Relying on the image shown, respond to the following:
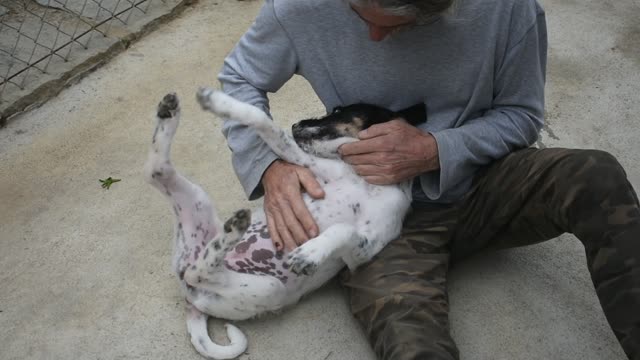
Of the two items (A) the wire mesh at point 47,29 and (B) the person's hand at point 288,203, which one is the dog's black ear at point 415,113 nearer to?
(B) the person's hand at point 288,203

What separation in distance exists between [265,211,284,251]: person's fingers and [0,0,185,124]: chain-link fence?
1808mm

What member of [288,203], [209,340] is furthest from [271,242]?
[209,340]

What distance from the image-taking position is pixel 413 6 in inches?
69.6

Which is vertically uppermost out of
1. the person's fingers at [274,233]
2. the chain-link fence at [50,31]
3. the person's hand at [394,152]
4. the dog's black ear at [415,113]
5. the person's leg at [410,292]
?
the dog's black ear at [415,113]

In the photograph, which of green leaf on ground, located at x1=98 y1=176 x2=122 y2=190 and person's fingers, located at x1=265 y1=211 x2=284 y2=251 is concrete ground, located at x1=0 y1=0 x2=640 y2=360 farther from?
person's fingers, located at x1=265 y1=211 x2=284 y2=251

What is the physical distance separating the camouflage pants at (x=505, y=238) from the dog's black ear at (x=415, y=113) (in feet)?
0.95

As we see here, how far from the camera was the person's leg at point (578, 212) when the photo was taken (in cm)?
172

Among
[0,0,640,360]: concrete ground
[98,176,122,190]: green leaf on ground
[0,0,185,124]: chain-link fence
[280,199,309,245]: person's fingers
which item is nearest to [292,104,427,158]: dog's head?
[280,199,309,245]: person's fingers

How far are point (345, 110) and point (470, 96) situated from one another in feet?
1.38

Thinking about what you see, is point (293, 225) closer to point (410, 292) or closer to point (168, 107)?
point (410, 292)

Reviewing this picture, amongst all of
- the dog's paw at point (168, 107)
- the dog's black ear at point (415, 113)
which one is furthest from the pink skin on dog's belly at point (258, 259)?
the dog's black ear at point (415, 113)

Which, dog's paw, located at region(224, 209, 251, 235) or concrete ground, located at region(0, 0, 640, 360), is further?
concrete ground, located at region(0, 0, 640, 360)

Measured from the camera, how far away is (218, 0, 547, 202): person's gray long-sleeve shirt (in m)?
1.99

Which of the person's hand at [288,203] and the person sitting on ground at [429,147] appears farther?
the person's hand at [288,203]
